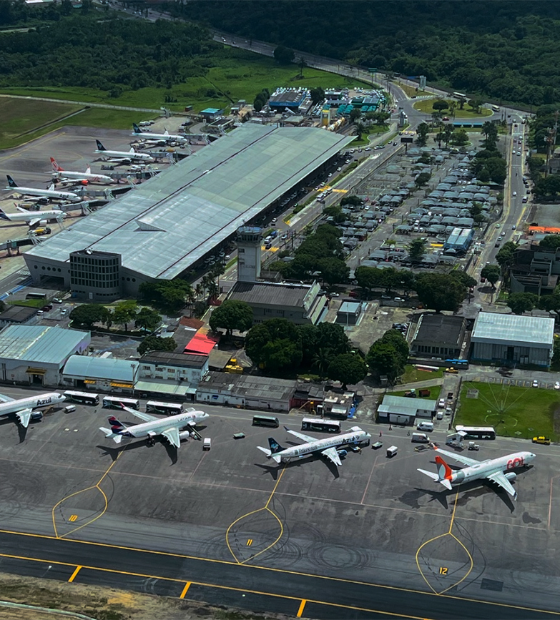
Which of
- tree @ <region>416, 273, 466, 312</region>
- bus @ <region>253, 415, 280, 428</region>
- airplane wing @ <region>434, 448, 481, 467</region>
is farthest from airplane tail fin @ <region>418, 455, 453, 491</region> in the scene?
tree @ <region>416, 273, 466, 312</region>

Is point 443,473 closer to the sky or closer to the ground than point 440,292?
closer to the sky

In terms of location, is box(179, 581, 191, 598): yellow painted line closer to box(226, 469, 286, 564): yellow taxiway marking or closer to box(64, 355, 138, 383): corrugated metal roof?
box(226, 469, 286, 564): yellow taxiway marking

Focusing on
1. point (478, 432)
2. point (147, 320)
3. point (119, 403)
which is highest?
point (478, 432)

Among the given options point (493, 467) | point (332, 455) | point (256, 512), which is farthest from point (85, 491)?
point (493, 467)

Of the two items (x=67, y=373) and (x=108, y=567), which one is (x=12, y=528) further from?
(x=67, y=373)

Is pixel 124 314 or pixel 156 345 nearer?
pixel 156 345

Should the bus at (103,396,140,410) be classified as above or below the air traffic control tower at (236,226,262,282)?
below

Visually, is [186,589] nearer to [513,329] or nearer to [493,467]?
[493,467]
